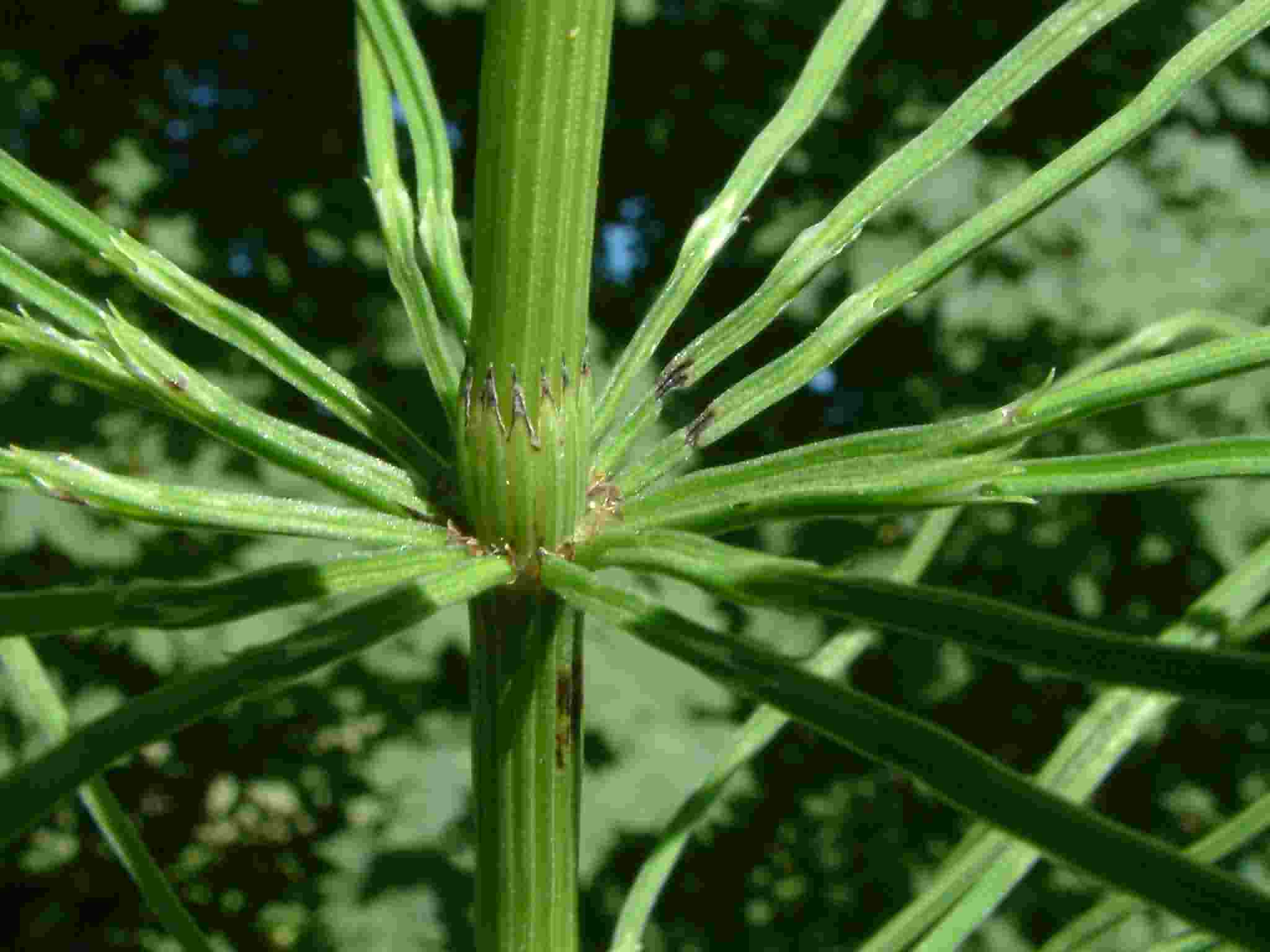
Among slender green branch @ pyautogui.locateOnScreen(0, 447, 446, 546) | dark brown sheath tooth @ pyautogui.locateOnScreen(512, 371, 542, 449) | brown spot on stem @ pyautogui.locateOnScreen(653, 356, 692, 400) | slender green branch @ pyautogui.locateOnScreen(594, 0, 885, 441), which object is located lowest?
slender green branch @ pyautogui.locateOnScreen(0, 447, 446, 546)

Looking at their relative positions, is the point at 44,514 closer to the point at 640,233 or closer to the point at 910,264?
the point at 640,233

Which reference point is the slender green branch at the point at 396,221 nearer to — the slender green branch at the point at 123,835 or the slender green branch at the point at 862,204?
the slender green branch at the point at 862,204

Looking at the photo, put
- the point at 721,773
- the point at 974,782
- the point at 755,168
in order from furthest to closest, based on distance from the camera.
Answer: the point at 721,773 < the point at 755,168 < the point at 974,782

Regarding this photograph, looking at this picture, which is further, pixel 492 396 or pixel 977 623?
pixel 492 396

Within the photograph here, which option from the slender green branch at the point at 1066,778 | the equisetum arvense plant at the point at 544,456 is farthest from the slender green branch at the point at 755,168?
the slender green branch at the point at 1066,778

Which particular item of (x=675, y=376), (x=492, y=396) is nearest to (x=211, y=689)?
(x=492, y=396)

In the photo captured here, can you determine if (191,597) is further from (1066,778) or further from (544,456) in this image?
(1066,778)

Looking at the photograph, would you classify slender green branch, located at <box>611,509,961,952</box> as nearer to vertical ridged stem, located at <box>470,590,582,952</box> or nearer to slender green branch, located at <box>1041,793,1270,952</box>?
vertical ridged stem, located at <box>470,590,582,952</box>

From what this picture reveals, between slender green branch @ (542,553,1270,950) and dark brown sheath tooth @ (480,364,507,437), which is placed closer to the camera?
slender green branch @ (542,553,1270,950)

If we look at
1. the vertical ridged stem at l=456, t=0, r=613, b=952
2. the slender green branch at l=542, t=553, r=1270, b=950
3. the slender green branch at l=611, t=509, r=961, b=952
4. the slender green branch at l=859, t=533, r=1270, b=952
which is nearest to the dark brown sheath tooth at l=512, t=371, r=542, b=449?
the vertical ridged stem at l=456, t=0, r=613, b=952

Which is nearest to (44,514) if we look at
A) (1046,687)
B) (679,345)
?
(679,345)
